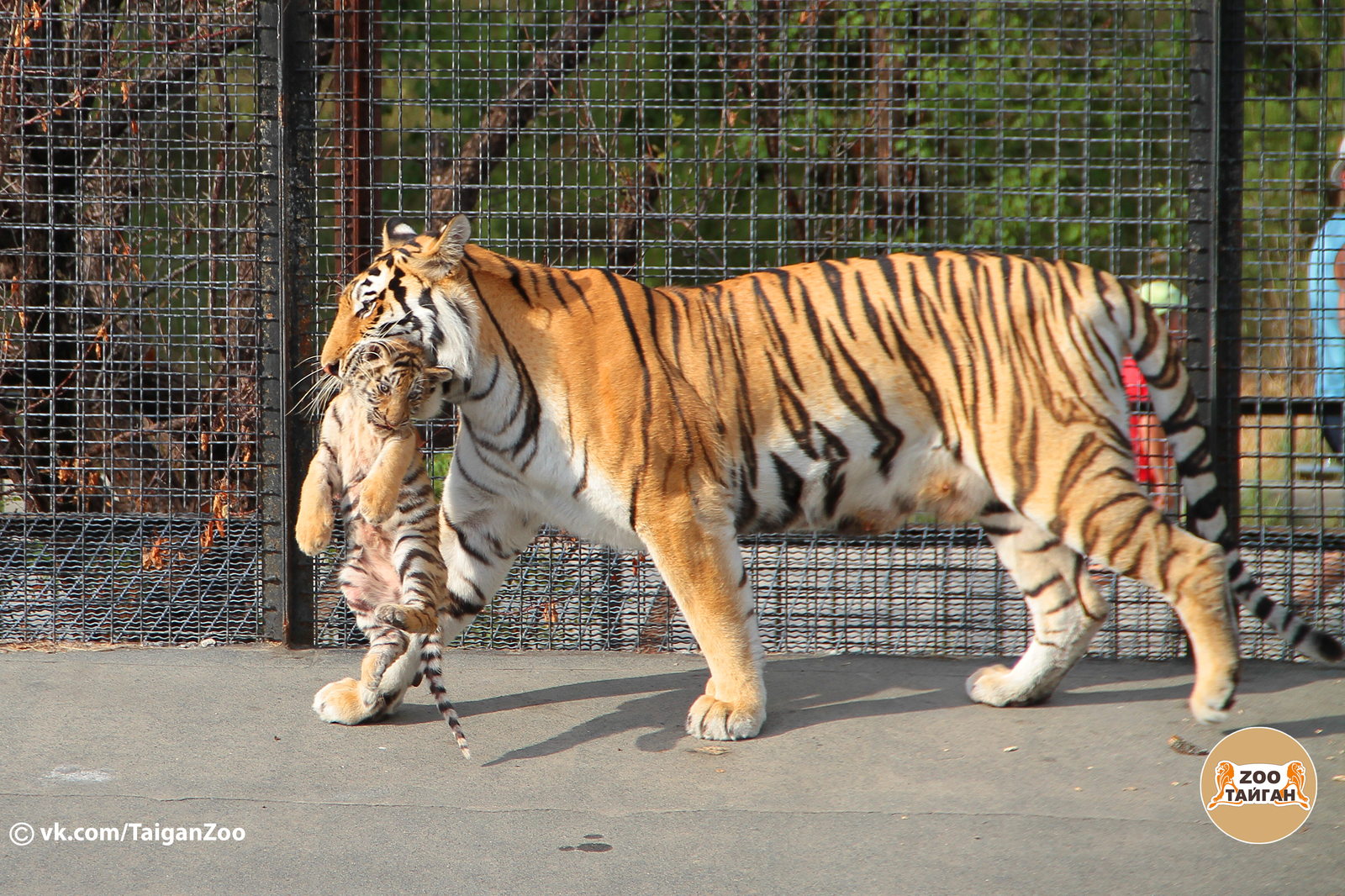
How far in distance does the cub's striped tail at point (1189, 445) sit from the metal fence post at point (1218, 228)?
576 mm

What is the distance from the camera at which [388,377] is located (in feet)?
11.2

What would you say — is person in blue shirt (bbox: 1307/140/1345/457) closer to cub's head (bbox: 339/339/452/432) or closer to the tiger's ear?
the tiger's ear

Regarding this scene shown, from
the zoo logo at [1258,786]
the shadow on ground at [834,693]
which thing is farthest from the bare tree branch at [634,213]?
the zoo logo at [1258,786]

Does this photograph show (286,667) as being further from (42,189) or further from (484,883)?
(42,189)

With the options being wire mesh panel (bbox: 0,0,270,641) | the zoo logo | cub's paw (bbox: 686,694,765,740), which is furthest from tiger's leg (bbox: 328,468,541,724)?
the zoo logo

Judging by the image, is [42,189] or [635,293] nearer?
[635,293]

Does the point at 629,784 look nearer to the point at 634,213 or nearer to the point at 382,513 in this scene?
the point at 382,513

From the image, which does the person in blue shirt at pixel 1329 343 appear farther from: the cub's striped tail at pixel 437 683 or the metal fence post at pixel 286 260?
the metal fence post at pixel 286 260

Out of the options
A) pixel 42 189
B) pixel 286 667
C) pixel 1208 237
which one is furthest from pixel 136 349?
pixel 1208 237

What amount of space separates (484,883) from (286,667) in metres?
1.81

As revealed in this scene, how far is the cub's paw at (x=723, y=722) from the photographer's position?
11.3ft

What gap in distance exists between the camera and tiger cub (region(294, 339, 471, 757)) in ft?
11.1

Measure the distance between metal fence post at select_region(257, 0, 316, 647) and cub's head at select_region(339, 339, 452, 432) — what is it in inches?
37.5

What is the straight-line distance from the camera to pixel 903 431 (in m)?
3.63
